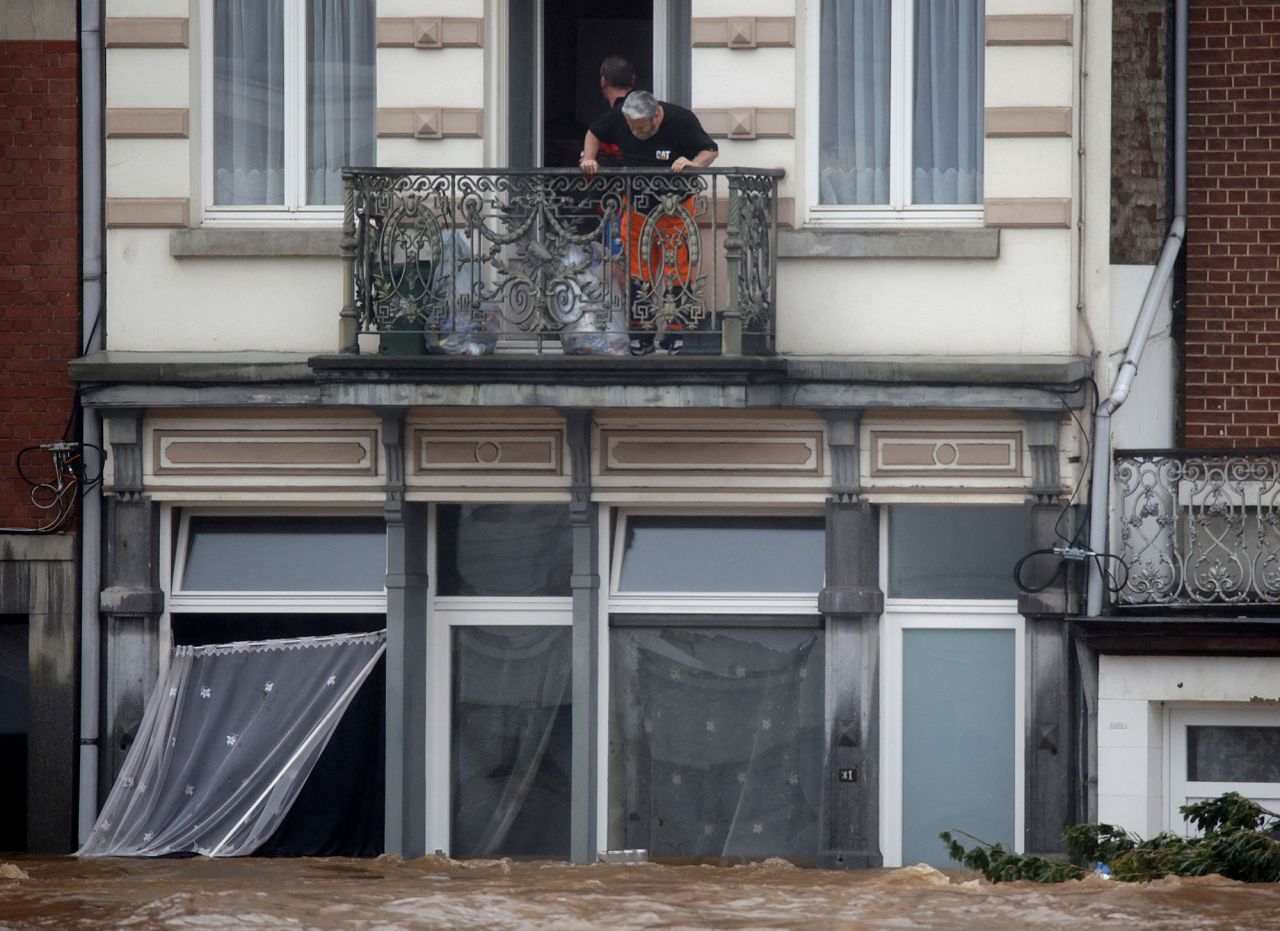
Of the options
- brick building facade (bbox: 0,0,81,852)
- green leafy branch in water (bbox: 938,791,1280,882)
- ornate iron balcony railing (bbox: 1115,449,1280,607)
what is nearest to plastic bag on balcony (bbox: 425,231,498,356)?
brick building facade (bbox: 0,0,81,852)

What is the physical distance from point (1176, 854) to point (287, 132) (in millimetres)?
7675

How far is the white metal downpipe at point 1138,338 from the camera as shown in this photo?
49.6 ft

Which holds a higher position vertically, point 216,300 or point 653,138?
point 653,138

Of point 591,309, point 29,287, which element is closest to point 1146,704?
point 591,309

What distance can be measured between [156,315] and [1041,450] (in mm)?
5736

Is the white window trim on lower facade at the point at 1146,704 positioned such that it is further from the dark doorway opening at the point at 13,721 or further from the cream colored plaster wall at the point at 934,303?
the dark doorway opening at the point at 13,721

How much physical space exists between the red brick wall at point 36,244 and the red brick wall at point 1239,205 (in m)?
7.28

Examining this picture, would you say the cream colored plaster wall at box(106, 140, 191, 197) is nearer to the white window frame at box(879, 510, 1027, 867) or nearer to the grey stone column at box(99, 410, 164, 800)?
the grey stone column at box(99, 410, 164, 800)

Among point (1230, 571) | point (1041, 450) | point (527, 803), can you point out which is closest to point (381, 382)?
point (527, 803)

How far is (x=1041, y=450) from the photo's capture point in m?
15.3

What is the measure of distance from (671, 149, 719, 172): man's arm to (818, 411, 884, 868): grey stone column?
1.77m

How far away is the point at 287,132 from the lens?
16141 millimetres

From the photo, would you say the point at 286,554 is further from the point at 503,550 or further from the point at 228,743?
Result: the point at 503,550

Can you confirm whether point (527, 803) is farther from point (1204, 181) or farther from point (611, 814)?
point (1204, 181)
